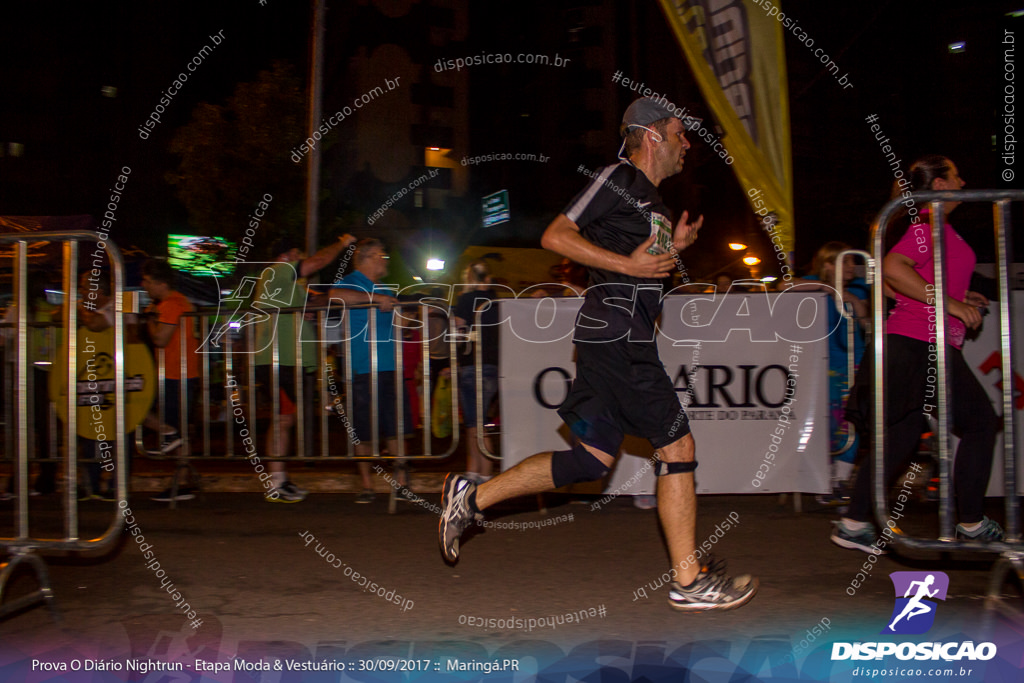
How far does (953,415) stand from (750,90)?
122 inches

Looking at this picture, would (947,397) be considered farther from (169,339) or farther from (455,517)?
(169,339)

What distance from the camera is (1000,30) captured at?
102ft

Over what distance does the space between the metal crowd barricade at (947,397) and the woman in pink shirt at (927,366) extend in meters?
0.56

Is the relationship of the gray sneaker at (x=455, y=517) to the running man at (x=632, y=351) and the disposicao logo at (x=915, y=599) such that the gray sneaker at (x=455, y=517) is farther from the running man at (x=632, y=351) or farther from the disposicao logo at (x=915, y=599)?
the disposicao logo at (x=915, y=599)

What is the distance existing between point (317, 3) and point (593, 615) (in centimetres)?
988

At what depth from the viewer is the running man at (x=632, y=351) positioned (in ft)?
11.9

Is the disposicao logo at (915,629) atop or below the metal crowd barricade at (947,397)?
below

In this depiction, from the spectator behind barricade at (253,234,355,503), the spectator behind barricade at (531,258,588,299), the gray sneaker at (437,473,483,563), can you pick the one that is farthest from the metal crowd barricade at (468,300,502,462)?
the gray sneaker at (437,473,483,563)

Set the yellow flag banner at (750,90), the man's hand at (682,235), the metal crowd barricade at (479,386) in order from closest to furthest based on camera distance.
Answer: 1. the man's hand at (682,235)
2. the metal crowd barricade at (479,386)
3. the yellow flag banner at (750,90)

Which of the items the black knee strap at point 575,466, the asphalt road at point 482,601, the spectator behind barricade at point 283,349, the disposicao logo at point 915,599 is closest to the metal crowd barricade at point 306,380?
the spectator behind barricade at point 283,349

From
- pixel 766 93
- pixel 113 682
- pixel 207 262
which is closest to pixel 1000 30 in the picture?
pixel 207 262

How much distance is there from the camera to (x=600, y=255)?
141 inches

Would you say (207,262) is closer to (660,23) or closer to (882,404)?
(660,23)

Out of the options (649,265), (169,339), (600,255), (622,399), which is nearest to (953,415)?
(622,399)
